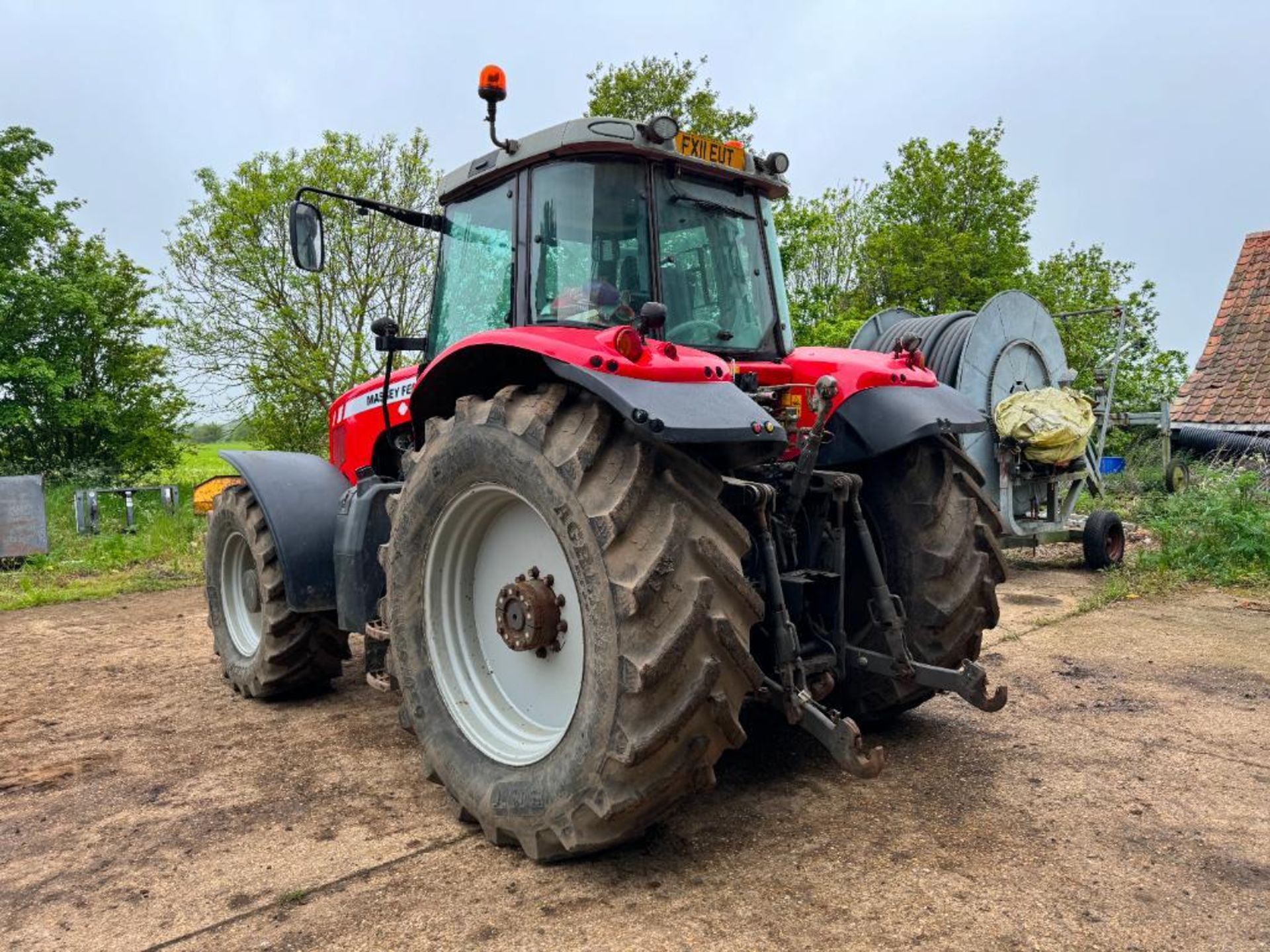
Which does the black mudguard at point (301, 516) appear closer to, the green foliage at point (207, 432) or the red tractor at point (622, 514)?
the red tractor at point (622, 514)

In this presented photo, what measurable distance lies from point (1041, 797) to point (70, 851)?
3127mm

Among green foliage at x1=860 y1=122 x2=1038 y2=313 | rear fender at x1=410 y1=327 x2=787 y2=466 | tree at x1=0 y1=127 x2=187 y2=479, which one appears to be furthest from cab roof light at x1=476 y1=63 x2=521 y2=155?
green foliage at x1=860 y1=122 x2=1038 y2=313

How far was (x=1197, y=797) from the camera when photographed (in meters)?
3.08

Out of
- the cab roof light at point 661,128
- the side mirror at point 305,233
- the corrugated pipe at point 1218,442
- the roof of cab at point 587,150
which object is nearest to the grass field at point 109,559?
the side mirror at point 305,233

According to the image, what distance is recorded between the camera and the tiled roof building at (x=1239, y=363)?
502 inches

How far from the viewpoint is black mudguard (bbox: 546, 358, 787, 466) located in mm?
2414

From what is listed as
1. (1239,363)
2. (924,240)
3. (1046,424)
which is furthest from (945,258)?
(1046,424)

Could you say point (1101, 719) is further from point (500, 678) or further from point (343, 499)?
point (343, 499)

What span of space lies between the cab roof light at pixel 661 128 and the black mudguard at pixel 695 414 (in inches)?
38.4

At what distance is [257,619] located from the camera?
479 centimetres

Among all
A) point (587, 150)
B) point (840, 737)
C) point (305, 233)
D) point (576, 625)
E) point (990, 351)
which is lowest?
point (840, 737)

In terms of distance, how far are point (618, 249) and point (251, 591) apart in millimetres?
2648

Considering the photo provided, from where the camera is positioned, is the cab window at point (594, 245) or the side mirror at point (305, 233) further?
the side mirror at point (305, 233)

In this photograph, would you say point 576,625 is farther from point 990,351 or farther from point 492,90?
point 990,351
